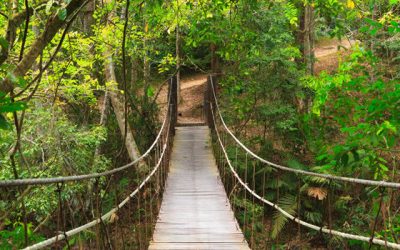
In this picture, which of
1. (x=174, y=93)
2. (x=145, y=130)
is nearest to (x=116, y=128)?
(x=145, y=130)

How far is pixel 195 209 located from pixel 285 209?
8.80 ft

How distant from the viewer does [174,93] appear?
9.42 m

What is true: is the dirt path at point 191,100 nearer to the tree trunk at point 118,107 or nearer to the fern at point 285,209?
the tree trunk at point 118,107

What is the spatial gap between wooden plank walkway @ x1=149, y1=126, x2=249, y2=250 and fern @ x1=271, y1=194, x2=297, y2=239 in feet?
4.35

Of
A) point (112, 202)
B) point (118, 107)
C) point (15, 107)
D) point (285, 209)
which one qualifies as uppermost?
point (118, 107)

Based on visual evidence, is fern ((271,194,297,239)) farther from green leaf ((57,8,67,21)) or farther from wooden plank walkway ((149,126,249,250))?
green leaf ((57,8,67,21))

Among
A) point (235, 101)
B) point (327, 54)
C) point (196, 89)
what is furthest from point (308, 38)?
point (327, 54)

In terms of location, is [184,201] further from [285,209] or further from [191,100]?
[191,100]

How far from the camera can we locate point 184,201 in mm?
5168

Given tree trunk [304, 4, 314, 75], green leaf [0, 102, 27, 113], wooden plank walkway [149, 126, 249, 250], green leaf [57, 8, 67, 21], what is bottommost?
wooden plank walkway [149, 126, 249, 250]

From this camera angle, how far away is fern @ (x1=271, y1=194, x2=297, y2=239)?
6667 mm

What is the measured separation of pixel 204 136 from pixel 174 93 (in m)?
1.34

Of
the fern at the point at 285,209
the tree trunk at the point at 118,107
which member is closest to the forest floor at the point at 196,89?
the tree trunk at the point at 118,107

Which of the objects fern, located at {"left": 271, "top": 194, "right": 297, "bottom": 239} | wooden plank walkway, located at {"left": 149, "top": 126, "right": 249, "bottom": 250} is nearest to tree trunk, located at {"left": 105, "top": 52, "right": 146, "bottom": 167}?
wooden plank walkway, located at {"left": 149, "top": 126, "right": 249, "bottom": 250}
